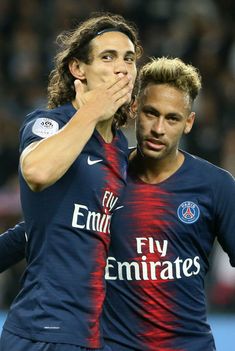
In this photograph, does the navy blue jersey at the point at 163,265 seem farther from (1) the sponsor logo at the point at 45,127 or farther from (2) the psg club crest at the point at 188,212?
(1) the sponsor logo at the point at 45,127

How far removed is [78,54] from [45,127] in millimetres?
530

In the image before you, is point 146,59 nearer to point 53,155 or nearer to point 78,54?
point 78,54

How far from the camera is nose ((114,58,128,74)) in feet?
12.2

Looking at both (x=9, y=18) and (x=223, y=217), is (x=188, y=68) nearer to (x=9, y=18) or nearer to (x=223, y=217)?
(x=223, y=217)

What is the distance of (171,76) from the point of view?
423 centimetres

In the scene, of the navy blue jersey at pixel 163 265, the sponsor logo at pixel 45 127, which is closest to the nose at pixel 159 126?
the navy blue jersey at pixel 163 265

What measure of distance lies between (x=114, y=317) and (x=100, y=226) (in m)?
0.66

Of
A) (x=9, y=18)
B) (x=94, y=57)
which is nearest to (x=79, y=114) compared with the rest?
(x=94, y=57)

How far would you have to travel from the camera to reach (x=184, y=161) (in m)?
4.34

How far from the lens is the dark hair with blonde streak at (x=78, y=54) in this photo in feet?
12.8

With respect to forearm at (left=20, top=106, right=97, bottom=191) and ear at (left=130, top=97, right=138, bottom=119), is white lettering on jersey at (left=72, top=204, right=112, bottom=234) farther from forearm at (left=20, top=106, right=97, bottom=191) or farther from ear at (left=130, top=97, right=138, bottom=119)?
ear at (left=130, top=97, right=138, bottom=119)

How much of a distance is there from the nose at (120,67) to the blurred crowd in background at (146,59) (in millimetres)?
4903

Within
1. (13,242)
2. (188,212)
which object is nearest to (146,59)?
(188,212)

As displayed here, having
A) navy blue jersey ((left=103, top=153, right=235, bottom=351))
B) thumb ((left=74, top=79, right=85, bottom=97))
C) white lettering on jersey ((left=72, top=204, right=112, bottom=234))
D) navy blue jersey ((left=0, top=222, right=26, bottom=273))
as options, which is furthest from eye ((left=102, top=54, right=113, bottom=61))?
navy blue jersey ((left=0, top=222, right=26, bottom=273))
